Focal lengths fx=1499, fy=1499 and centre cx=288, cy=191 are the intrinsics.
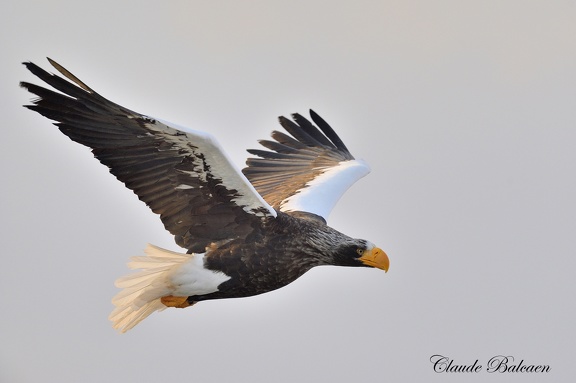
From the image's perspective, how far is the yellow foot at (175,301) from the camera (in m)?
12.2

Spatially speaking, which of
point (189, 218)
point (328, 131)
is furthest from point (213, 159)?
point (328, 131)

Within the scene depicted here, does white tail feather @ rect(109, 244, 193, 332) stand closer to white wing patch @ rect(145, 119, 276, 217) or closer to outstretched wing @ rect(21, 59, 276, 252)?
outstretched wing @ rect(21, 59, 276, 252)

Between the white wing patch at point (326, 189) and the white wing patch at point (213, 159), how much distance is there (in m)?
1.62

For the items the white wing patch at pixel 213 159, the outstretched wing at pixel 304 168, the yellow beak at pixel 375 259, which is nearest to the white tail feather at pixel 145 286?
the white wing patch at pixel 213 159

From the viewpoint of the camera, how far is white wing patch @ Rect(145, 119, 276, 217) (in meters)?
11.1

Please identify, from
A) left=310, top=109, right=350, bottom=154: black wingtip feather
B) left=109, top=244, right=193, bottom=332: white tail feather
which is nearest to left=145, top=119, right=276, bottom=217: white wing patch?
left=109, top=244, right=193, bottom=332: white tail feather

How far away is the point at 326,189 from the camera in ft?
45.6

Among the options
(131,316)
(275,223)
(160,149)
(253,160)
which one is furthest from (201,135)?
(253,160)

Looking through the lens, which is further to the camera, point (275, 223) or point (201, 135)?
point (275, 223)

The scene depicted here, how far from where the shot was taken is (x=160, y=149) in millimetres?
11367

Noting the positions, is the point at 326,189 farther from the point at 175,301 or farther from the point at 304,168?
the point at 175,301

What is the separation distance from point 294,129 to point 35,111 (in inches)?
177

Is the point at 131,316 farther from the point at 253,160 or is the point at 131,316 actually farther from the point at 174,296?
the point at 253,160

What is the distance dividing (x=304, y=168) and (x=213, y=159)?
338cm
